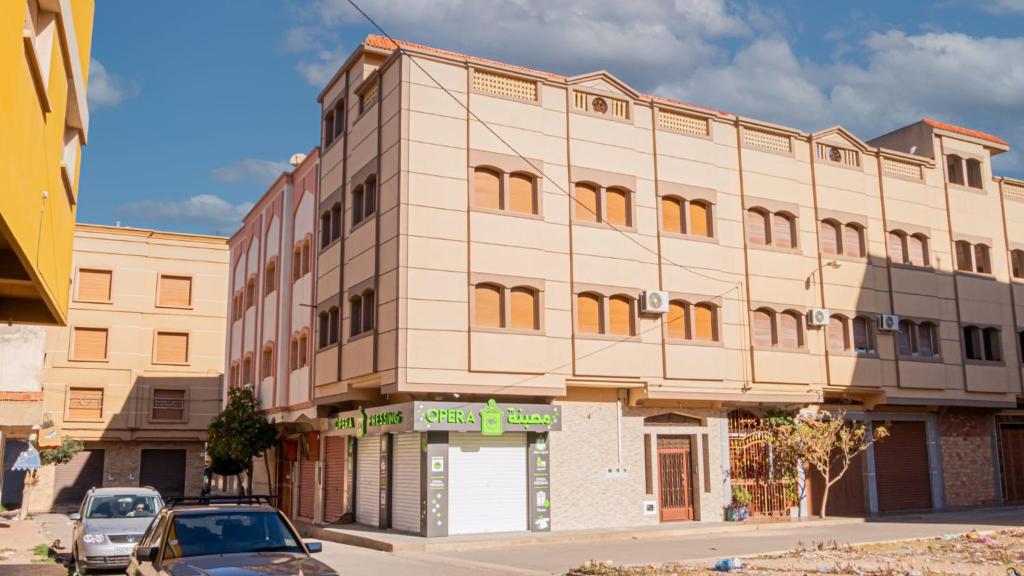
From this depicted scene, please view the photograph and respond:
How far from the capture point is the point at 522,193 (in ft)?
87.2

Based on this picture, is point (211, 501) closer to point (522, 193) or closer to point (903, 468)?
point (522, 193)

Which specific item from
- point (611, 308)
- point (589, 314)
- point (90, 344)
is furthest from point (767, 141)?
point (90, 344)

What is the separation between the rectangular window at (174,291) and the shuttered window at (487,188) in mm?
31458

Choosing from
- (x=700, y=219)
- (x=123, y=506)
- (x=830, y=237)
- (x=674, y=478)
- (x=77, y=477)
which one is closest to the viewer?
(x=123, y=506)

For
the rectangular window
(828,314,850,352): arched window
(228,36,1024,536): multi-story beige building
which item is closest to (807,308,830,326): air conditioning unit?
(228,36,1024,536): multi-story beige building

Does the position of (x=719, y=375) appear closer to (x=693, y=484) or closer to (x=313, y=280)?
(x=693, y=484)

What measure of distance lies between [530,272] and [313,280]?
9659 millimetres

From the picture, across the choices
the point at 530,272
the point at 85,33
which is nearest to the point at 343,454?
the point at 530,272

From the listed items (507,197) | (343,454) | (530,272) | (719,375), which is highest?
(507,197)

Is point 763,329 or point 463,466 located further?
point 763,329

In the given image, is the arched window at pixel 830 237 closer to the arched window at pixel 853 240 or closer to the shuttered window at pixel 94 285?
the arched window at pixel 853 240

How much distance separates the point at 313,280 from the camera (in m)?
31.8

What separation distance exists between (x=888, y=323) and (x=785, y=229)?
205 inches

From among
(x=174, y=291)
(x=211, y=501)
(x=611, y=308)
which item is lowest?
(x=211, y=501)
